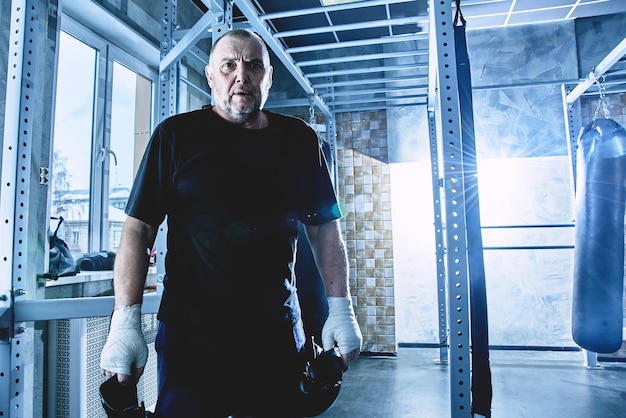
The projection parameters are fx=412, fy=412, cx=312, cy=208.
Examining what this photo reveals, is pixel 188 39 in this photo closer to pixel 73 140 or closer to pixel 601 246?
pixel 73 140

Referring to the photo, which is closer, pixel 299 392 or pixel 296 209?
pixel 299 392

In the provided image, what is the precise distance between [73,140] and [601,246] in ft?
10.6

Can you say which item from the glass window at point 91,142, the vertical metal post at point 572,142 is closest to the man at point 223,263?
the glass window at point 91,142

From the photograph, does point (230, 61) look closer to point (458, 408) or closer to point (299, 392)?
point (299, 392)

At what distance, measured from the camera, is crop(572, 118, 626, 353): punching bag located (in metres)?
2.28

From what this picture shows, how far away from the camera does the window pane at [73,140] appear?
2.49 metres

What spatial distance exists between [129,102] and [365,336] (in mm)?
2907

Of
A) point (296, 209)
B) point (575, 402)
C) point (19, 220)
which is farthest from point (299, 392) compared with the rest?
point (575, 402)

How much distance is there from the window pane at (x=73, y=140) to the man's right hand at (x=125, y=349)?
167 centimetres

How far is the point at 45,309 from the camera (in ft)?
4.63

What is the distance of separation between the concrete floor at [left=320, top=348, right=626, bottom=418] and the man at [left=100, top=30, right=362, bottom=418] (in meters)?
1.74

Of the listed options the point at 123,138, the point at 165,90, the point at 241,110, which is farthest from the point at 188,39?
the point at 123,138

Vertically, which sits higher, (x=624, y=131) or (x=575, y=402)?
A: (x=624, y=131)

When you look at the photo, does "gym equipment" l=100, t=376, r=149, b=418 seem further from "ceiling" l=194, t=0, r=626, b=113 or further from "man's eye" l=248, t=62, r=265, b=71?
"ceiling" l=194, t=0, r=626, b=113
